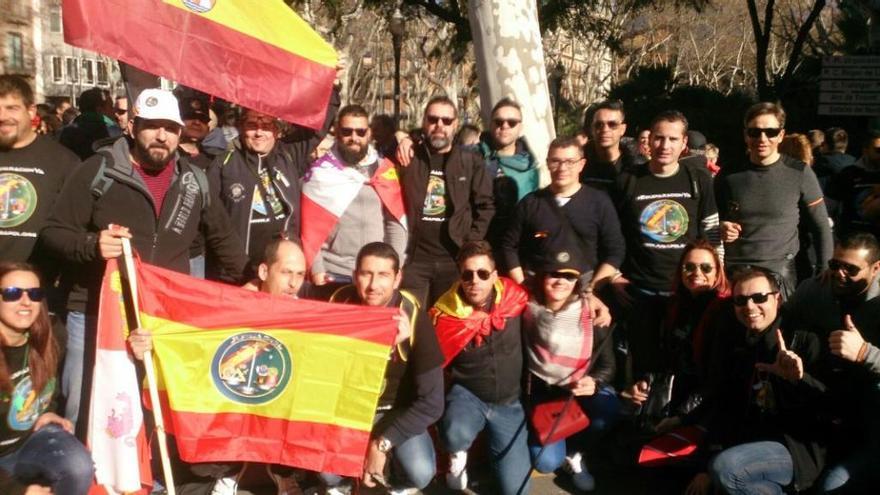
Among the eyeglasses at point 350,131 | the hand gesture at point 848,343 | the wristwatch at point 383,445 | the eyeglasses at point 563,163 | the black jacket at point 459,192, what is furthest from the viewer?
the black jacket at point 459,192

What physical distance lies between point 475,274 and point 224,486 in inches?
70.6

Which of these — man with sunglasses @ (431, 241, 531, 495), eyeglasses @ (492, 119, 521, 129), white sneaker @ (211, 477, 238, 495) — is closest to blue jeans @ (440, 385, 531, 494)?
man with sunglasses @ (431, 241, 531, 495)

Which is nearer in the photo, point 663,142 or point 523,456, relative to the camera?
point 523,456

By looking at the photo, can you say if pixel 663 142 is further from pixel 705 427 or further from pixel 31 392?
pixel 31 392

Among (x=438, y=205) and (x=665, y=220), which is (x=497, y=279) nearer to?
(x=438, y=205)

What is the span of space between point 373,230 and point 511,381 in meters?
1.34

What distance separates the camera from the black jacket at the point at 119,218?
16.0 ft

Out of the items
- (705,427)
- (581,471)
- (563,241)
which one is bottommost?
(581,471)

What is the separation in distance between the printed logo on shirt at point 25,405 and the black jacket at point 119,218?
55 cm

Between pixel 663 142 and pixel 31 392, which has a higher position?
pixel 663 142

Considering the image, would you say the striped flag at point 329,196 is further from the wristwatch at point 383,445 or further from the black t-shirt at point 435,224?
the wristwatch at point 383,445

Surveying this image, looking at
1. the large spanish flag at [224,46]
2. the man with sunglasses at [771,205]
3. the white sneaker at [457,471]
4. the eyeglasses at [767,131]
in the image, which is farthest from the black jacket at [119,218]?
the eyeglasses at [767,131]

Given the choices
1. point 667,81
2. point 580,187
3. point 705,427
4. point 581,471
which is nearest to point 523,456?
point 581,471

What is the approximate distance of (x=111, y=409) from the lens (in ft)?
16.1
